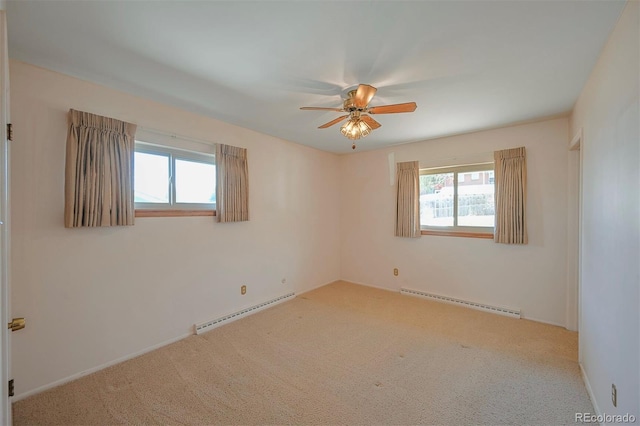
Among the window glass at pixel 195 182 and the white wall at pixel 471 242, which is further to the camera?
the white wall at pixel 471 242

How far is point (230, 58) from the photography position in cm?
182

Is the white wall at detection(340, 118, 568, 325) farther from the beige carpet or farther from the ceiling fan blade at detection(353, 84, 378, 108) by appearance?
the ceiling fan blade at detection(353, 84, 378, 108)

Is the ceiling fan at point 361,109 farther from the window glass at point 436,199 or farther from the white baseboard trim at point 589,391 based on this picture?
the white baseboard trim at point 589,391

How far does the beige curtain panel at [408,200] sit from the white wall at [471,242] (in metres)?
0.15

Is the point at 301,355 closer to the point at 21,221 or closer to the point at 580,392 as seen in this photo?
the point at 580,392

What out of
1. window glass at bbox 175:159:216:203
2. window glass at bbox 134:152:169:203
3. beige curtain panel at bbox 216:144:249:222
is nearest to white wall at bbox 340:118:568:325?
beige curtain panel at bbox 216:144:249:222

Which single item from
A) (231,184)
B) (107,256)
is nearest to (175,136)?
(231,184)

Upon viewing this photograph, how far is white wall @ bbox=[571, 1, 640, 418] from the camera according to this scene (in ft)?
4.23

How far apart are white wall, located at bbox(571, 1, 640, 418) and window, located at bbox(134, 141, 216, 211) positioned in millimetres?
3314

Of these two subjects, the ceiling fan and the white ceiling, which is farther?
the ceiling fan

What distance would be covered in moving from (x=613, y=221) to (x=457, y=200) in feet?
7.50

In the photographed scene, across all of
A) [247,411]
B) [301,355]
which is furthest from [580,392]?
[247,411]

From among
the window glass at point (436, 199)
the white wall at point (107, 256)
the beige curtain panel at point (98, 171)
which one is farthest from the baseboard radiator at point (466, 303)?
the beige curtain panel at point (98, 171)

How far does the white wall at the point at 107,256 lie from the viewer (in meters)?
1.93
